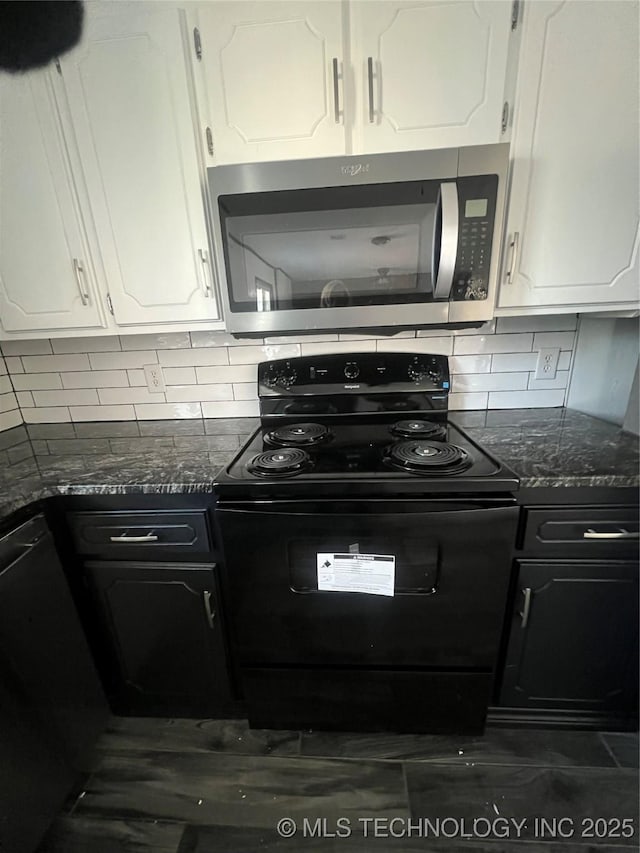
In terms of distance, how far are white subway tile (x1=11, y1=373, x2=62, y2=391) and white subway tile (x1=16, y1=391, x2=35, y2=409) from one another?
0.02 meters

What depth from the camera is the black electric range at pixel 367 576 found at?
101 centimetres

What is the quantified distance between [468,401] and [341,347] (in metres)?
0.61

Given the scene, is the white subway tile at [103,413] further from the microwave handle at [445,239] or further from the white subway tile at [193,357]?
the microwave handle at [445,239]

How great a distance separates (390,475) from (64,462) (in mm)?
1109

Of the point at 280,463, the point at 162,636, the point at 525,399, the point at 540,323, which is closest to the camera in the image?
the point at 280,463

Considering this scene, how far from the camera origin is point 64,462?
48.9 inches

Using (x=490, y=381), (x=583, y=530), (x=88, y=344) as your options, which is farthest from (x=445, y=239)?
(x=88, y=344)

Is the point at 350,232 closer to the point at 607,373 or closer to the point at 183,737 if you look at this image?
the point at 607,373

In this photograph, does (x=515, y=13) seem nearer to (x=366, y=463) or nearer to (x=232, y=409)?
(x=366, y=463)

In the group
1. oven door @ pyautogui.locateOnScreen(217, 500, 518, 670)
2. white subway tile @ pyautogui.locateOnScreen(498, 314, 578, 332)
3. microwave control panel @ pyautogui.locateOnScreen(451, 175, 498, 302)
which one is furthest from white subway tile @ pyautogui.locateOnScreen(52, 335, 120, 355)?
white subway tile @ pyautogui.locateOnScreen(498, 314, 578, 332)

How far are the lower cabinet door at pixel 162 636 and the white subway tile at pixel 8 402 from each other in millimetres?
991

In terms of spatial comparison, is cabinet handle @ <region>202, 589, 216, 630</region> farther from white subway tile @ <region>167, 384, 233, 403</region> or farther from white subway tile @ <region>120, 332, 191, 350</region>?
white subway tile @ <region>120, 332, 191, 350</region>

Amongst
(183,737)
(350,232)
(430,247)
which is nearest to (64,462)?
(183,737)

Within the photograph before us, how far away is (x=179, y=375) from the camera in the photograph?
1.61m
